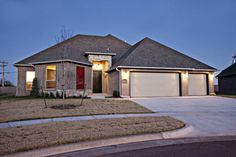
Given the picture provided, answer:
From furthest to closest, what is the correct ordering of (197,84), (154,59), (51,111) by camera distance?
1. (197,84)
2. (154,59)
3. (51,111)

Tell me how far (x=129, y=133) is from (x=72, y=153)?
172 cm

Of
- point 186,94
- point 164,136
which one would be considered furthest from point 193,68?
point 164,136

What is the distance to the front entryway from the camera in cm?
1897

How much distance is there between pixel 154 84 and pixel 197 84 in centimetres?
476

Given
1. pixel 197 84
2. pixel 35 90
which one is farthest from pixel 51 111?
pixel 197 84

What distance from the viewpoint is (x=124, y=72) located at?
14.9 meters

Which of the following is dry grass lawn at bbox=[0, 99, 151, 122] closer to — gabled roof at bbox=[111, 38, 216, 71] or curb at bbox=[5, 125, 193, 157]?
curb at bbox=[5, 125, 193, 157]

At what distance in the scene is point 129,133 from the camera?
193 inches

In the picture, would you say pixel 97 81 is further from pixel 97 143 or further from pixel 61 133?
pixel 97 143

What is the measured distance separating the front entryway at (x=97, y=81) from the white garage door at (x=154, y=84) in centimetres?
517

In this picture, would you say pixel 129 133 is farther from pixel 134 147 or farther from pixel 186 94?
pixel 186 94

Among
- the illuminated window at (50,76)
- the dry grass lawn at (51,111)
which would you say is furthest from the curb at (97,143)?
the illuminated window at (50,76)

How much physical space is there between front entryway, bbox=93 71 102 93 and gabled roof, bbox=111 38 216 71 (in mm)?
3046

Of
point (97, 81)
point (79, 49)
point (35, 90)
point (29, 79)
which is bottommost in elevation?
point (35, 90)
